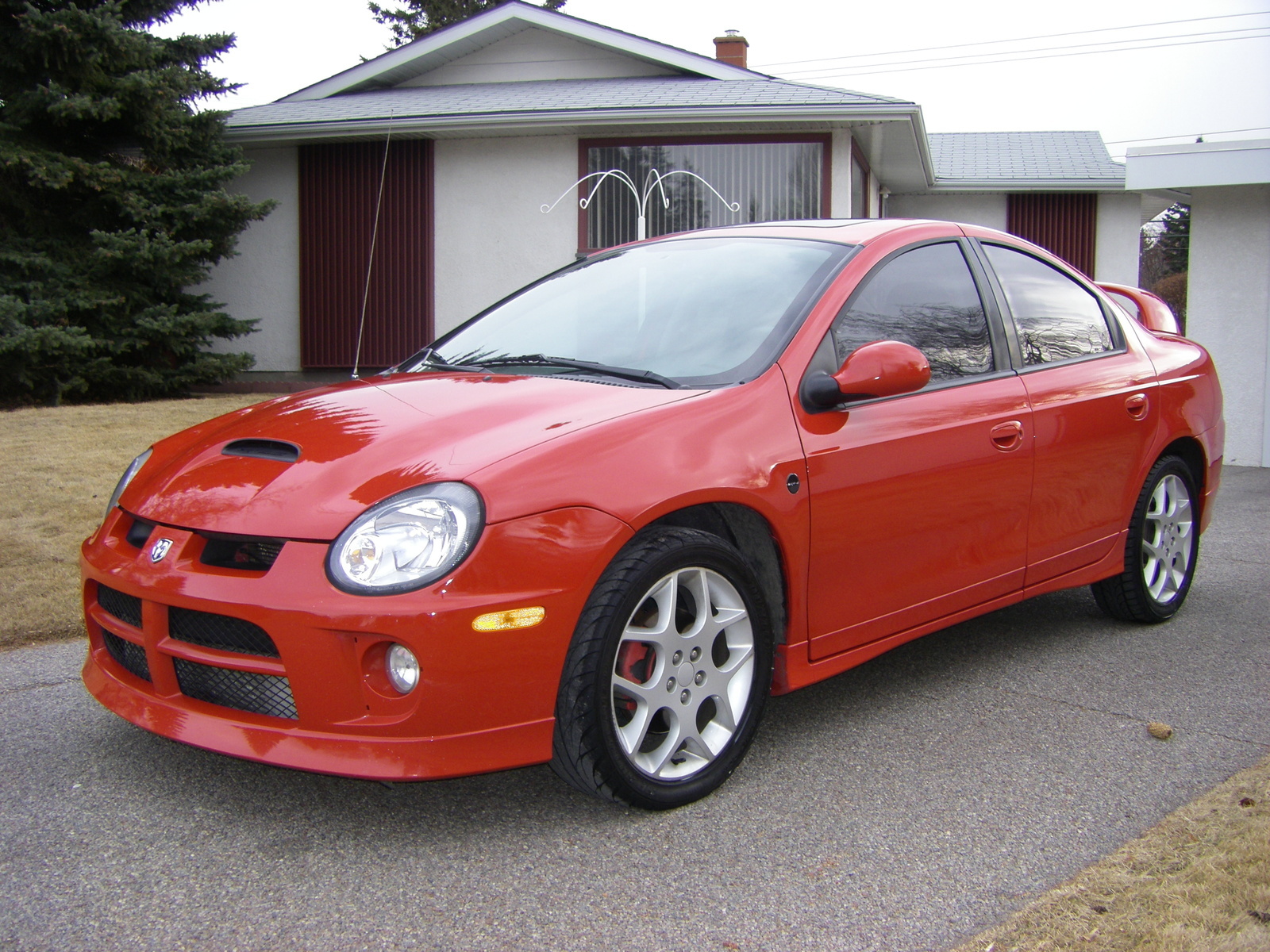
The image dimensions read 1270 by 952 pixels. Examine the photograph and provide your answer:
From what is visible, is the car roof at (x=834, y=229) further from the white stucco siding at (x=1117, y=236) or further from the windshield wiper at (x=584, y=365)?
the white stucco siding at (x=1117, y=236)

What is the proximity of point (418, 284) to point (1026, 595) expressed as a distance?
11.0m

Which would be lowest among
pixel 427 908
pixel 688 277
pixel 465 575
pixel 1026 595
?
pixel 427 908

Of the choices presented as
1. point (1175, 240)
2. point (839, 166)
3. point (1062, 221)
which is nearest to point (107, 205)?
point (839, 166)

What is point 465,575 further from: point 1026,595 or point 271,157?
point 271,157

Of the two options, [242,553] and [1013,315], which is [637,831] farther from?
[1013,315]

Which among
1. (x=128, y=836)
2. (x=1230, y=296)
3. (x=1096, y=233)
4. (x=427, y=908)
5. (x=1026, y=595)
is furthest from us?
(x=1096, y=233)

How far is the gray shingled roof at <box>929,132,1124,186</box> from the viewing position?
18.6m

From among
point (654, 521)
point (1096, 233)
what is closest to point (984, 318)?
point (654, 521)

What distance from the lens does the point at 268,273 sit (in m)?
14.1

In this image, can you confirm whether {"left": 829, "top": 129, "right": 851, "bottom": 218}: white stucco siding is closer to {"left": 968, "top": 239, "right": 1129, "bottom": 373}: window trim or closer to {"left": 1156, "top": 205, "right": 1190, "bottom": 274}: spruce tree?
{"left": 968, "top": 239, "right": 1129, "bottom": 373}: window trim

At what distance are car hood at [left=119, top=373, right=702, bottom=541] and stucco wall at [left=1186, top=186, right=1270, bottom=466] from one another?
30.5ft

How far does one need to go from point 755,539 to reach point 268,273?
40.7 feet

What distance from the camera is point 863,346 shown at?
3162mm

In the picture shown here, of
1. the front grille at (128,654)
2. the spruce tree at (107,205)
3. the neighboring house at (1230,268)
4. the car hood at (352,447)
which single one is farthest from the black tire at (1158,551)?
the spruce tree at (107,205)
